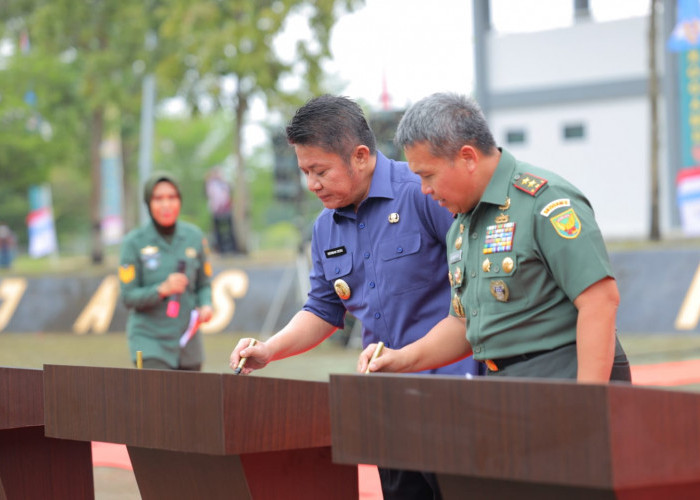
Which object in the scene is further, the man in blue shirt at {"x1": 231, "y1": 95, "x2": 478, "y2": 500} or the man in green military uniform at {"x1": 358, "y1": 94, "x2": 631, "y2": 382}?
the man in blue shirt at {"x1": 231, "y1": 95, "x2": 478, "y2": 500}

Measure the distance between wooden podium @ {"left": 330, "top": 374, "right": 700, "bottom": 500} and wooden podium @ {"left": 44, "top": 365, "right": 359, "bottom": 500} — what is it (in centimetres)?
39

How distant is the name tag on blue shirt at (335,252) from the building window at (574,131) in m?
20.1

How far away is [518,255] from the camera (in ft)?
8.55

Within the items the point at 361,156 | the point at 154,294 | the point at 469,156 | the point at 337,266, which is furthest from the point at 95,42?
the point at 469,156

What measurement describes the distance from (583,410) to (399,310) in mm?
1380

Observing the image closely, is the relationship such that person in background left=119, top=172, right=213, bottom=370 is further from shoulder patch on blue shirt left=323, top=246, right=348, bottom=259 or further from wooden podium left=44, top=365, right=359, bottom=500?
wooden podium left=44, top=365, right=359, bottom=500

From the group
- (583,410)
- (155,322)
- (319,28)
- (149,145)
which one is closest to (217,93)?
(319,28)

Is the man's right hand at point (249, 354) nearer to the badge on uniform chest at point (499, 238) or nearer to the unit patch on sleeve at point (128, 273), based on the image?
the badge on uniform chest at point (499, 238)

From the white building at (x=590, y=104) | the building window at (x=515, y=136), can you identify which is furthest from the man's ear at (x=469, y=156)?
the building window at (x=515, y=136)

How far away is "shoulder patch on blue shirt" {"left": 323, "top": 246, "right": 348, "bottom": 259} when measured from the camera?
334cm

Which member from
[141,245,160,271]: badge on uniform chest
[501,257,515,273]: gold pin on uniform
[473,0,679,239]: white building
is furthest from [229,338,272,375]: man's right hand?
[473,0,679,239]: white building

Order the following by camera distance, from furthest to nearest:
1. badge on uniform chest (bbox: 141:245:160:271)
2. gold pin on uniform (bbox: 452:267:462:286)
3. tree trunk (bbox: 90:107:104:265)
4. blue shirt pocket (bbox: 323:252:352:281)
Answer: tree trunk (bbox: 90:107:104:265) < badge on uniform chest (bbox: 141:245:160:271) < blue shirt pocket (bbox: 323:252:352:281) < gold pin on uniform (bbox: 452:267:462:286)

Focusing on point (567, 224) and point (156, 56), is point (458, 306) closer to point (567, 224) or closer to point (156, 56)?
point (567, 224)

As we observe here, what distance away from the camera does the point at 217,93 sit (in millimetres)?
17266
